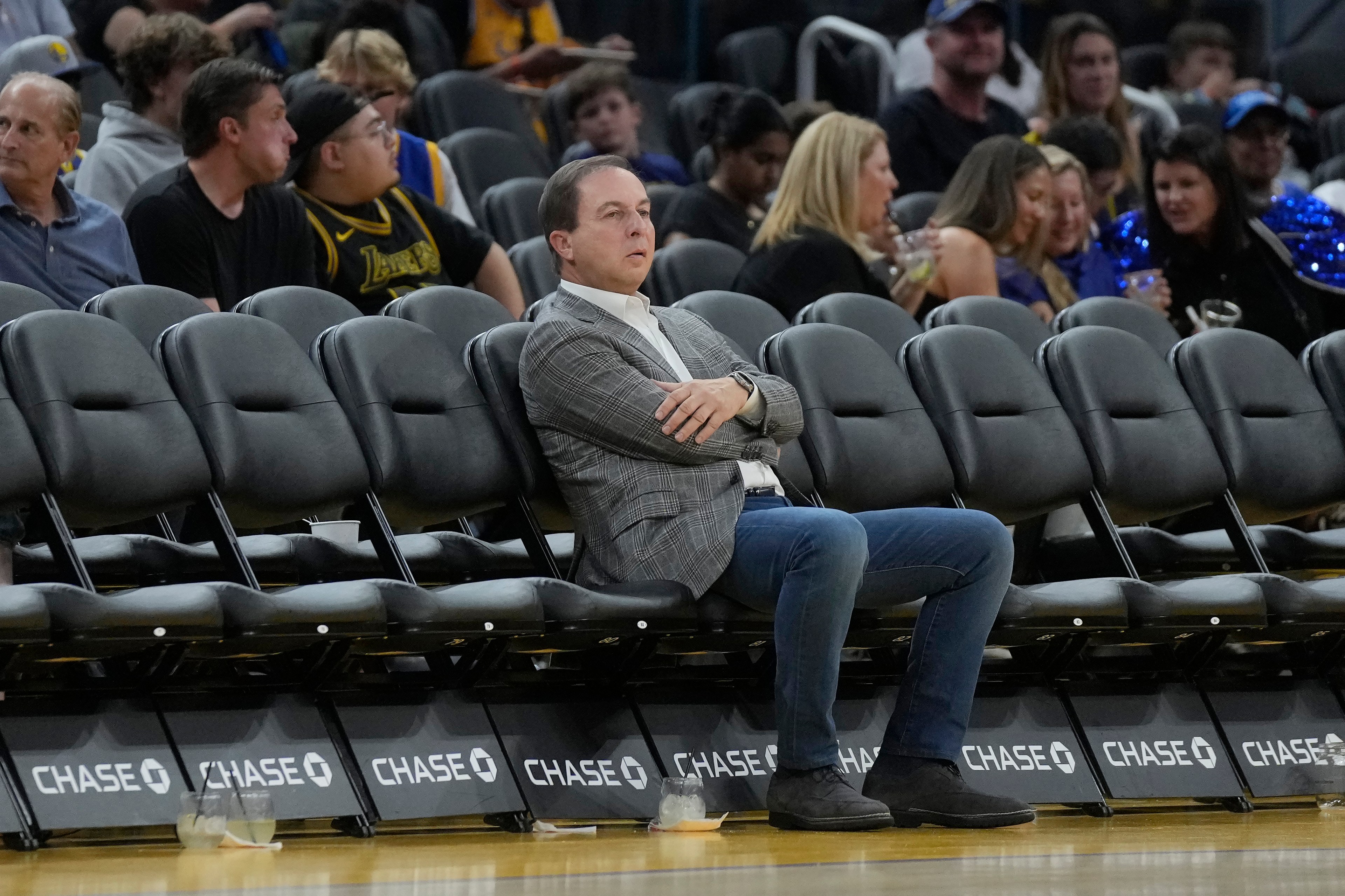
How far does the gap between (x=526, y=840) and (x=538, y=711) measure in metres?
0.34

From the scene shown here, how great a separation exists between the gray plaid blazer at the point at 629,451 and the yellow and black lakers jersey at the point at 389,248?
120 cm

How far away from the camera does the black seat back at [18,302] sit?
12.7 ft

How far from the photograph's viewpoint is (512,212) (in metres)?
6.56

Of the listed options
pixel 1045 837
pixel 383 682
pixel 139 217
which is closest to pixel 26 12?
pixel 139 217

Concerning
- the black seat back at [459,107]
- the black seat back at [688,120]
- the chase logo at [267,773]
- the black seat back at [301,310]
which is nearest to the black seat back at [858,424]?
the black seat back at [301,310]

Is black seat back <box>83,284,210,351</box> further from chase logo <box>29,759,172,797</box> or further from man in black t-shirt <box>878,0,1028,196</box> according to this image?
man in black t-shirt <box>878,0,1028,196</box>

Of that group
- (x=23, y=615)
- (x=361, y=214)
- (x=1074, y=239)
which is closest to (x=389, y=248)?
(x=361, y=214)

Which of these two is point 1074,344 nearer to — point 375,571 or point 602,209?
point 602,209

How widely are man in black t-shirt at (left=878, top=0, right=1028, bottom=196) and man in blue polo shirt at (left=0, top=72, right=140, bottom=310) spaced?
11.7 ft

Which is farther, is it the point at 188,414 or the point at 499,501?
the point at 499,501

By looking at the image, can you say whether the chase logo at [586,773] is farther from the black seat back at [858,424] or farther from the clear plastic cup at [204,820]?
→ the black seat back at [858,424]

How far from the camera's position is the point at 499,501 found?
159 inches

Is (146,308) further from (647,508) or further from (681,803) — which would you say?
(681,803)

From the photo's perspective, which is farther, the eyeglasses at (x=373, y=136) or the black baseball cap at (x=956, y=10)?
the black baseball cap at (x=956, y=10)
